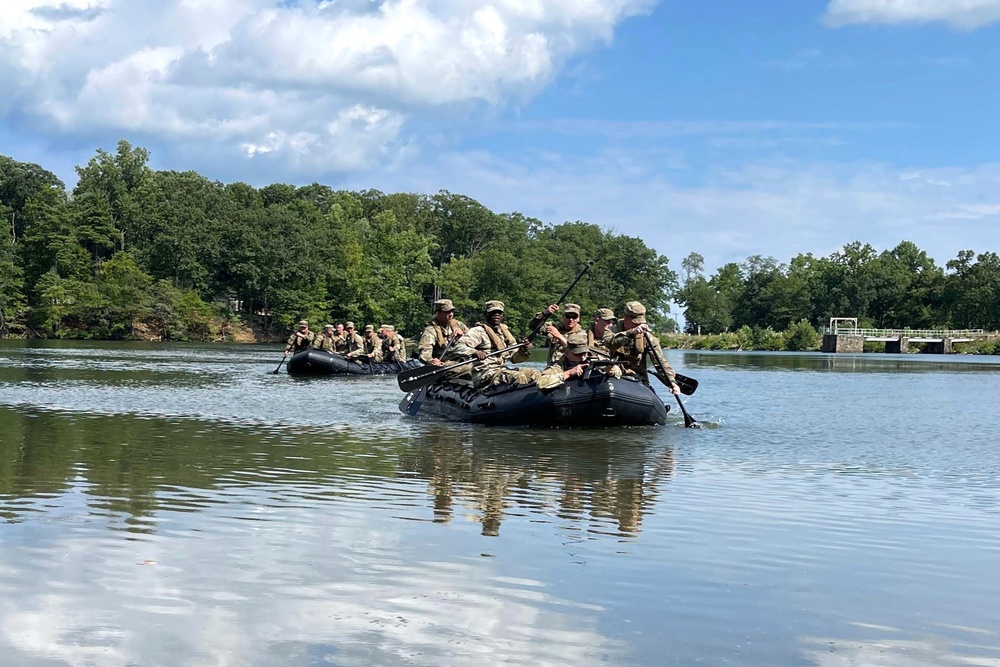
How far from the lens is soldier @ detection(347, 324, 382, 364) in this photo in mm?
36125

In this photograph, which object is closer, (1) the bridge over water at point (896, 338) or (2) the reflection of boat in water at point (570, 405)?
(2) the reflection of boat in water at point (570, 405)

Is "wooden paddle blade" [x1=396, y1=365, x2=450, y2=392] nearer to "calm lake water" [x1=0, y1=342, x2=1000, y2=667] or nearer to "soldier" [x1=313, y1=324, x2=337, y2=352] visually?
"calm lake water" [x1=0, y1=342, x2=1000, y2=667]

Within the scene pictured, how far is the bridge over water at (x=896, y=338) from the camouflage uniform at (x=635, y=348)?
289 ft

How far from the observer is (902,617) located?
6254 millimetres

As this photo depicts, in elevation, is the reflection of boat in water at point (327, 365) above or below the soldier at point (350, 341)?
below

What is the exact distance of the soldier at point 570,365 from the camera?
1741cm

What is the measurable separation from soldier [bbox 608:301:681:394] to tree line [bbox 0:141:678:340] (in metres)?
78.1

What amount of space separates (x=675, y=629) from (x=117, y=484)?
6372 mm

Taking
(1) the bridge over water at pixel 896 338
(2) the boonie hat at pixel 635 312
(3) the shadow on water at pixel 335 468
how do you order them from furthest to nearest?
(1) the bridge over water at pixel 896 338 → (2) the boonie hat at pixel 635 312 → (3) the shadow on water at pixel 335 468

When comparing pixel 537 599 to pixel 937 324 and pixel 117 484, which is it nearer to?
pixel 117 484

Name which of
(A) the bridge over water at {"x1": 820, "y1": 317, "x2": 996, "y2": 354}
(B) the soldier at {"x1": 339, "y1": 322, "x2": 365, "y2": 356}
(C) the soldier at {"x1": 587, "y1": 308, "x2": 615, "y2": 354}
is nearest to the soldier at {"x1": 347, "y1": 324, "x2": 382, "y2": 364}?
(B) the soldier at {"x1": 339, "y1": 322, "x2": 365, "y2": 356}

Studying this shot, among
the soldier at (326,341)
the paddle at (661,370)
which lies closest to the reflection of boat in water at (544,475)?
the paddle at (661,370)

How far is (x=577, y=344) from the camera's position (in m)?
17.8

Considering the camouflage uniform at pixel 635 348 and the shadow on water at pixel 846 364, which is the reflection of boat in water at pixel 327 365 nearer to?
the camouflage uniform at pixel 635 348
